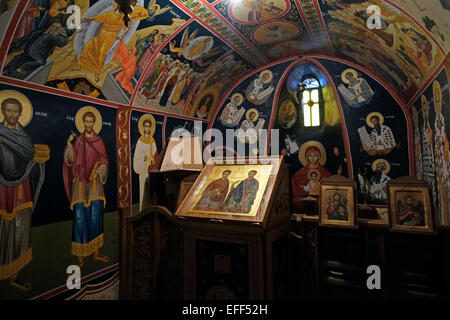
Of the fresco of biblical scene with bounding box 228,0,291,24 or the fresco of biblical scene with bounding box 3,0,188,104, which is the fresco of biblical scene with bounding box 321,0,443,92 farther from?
the fresco of biblical scene with bounding box 3,0,188,104

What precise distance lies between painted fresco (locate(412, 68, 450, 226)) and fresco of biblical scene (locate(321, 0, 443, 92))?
14.1 inches

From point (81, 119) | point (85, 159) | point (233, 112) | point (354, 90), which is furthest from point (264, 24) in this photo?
point (85, 159)

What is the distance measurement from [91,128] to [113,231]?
1.99 metres

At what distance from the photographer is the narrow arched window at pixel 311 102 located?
7422 mm

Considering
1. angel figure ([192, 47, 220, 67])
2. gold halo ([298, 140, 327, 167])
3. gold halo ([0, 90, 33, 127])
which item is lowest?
gold halo ([298, 140, 327, 167])

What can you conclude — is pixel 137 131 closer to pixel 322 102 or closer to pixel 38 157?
pixel 38 157

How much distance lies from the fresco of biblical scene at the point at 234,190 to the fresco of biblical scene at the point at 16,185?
237 centimetres

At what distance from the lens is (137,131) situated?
575cm

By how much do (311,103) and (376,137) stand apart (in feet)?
6.13

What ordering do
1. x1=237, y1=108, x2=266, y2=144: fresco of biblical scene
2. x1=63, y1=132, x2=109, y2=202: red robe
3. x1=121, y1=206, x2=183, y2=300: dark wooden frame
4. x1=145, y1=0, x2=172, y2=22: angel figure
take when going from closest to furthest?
x1=145, y1=0, x2=172, y2=22: angel figure, x1=63, y1=132, x2=109, y2=202: red robe, x1=121, y1=206, x2=183, y2=300: dark wooden frame, x1=237, y1=108, x2=266, y2=144: fresco of biblical scene

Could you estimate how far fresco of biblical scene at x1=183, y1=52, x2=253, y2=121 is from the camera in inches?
272

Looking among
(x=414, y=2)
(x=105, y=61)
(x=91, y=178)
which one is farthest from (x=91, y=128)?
(x=414, y=2)

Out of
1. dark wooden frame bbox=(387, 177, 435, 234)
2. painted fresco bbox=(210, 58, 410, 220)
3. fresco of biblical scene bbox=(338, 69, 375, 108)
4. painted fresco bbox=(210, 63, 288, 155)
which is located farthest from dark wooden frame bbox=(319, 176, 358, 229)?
painted fresco bbox=(210, 63, 288, 155)

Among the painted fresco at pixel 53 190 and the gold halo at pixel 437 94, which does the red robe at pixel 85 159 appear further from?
the gold halo at pixel 437 94
